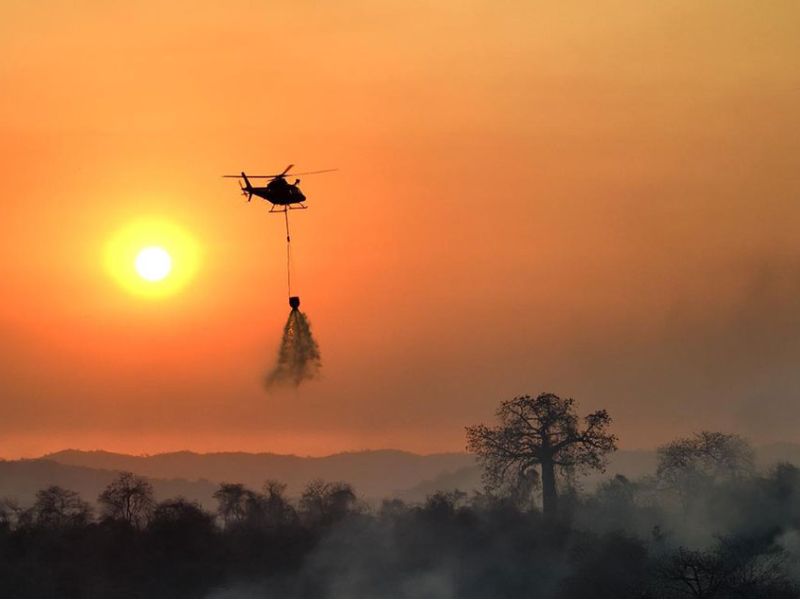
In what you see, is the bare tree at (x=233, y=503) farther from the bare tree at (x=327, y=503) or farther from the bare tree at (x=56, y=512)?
the bare tree at (x=56, y=512)

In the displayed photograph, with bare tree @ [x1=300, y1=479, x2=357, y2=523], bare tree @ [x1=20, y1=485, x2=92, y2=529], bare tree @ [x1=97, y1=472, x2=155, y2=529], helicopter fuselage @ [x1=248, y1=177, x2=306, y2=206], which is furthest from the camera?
bare tree @ [x1=300, y1=479, x2=357, y2=523]

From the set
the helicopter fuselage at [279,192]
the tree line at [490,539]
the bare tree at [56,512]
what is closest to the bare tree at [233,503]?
the tree line at [490,539]

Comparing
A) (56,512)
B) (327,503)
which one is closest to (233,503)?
(327,503)

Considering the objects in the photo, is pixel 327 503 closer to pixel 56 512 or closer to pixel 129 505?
pixel 129 505

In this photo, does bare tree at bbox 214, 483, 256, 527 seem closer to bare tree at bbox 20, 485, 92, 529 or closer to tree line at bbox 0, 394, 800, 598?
tree line at bbox 0, 394, 800, 598

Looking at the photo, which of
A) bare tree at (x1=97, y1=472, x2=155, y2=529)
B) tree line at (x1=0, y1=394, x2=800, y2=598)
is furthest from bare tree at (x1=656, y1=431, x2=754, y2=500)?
bare tree at (x1=97, y1=472, x2=155, y2=529)

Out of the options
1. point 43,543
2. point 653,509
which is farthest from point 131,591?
point 653,509

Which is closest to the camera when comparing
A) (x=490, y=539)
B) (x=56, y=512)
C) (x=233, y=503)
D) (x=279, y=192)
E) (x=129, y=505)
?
(x=279, y=192)
